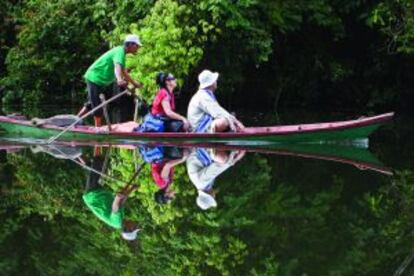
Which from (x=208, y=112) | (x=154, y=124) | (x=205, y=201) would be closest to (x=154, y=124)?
(x=154, y=124)

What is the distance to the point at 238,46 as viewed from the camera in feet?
61.0

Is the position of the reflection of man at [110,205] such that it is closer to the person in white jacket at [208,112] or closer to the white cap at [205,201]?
the white cap at [205,201]

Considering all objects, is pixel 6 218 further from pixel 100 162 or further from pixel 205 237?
pixel 100 162

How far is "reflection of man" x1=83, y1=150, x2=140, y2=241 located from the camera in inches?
250

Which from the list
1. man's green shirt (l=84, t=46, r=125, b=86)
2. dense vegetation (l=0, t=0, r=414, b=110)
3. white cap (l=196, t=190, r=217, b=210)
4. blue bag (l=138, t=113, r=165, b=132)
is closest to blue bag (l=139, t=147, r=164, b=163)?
blue bag (l=138, t=113, r=165, b=132)

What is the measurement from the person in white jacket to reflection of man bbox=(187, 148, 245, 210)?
57cm

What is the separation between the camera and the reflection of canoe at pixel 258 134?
38.3 ft

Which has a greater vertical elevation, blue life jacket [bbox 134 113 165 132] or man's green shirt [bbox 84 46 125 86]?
man's green shirt [bbox 84 46 125 86]

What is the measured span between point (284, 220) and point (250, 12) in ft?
38.4

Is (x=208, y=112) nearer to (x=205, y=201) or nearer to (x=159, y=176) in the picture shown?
(x=159, y=176)

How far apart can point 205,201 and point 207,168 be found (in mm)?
2028

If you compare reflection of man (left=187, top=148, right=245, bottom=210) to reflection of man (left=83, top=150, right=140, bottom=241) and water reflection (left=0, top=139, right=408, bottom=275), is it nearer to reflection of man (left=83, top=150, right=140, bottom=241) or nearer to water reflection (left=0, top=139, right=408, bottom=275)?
water reflection (left=0, top=139, right=408, bottom=275)

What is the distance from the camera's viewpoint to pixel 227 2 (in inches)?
667

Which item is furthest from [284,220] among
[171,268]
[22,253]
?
[22,253]
